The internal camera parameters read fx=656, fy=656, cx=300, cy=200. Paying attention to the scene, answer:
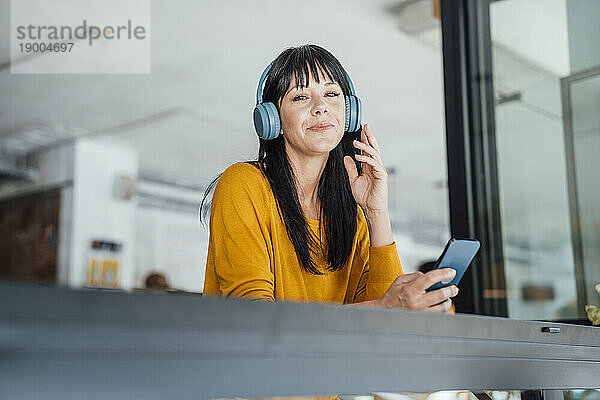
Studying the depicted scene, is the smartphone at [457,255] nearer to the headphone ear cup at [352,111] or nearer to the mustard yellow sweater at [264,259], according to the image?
the mustard yellow sweater at [264,259]

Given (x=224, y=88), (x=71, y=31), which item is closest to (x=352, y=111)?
(x=71, y=31)

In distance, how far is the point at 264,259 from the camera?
0.79 metres

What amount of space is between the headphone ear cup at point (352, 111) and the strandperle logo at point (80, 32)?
159 centimetres

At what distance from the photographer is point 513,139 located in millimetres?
1705

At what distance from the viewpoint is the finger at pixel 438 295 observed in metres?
0.69

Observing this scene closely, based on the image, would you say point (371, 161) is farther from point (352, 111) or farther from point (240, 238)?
point (240, 238)

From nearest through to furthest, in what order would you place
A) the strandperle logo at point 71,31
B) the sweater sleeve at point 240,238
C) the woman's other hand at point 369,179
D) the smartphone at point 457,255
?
the smartphone at point 457,255 < the sweater sleeve at point 240,238 < the woman's other hand at point 369,179 < the strandperle logo at point 71,31

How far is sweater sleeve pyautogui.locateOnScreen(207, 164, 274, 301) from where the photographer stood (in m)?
0.76

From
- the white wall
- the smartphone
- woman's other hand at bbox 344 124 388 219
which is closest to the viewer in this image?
the smartphone

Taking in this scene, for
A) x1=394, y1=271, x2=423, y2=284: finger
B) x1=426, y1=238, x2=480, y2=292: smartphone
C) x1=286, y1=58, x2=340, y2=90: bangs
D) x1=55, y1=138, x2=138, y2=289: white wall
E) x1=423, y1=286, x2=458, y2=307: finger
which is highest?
x1=55, y1=138, x2=138, y2=289: white wall

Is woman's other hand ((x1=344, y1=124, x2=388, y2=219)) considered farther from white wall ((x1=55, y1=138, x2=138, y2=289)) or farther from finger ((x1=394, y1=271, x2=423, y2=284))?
white wall ((x1=55, y1=138, x2=138, y2=289))

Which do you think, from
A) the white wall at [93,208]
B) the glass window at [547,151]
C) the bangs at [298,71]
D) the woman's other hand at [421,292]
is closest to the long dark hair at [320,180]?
the bangs at [298,71]

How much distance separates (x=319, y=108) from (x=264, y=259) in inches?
8.9

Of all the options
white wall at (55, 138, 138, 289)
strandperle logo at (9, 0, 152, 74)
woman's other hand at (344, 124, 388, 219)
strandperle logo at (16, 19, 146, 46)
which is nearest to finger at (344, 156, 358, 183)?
woman's other hand at (344, 124, 388, 219)
